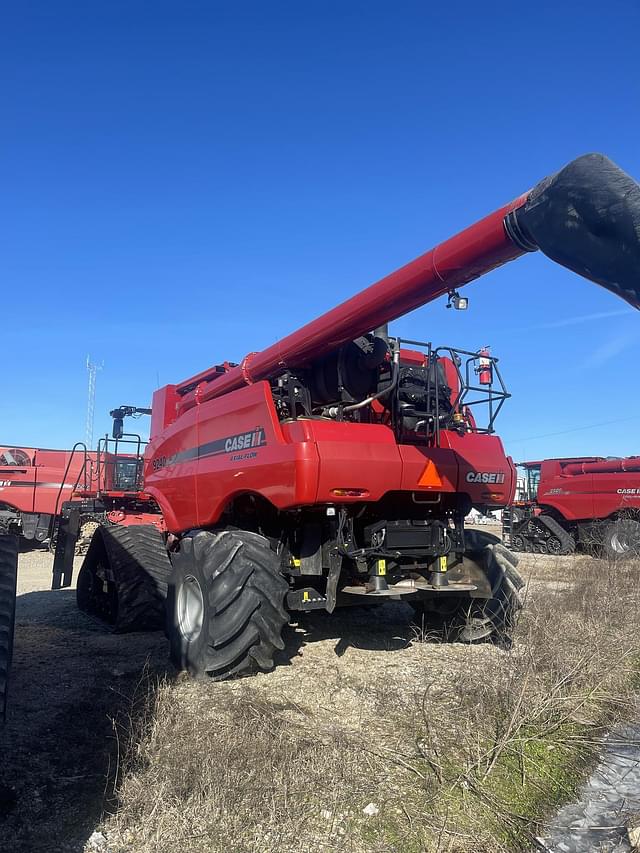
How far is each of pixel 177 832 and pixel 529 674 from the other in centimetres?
235

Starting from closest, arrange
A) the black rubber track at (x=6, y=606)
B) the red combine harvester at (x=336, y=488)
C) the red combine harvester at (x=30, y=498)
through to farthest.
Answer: the black rubber track at (x=6, y=606) → the red combine harvester at (x=336, y=488) → the red combine harvester at (x=30, y=498)

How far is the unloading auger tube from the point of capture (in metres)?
2.83

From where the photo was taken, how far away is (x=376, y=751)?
12.5 feet

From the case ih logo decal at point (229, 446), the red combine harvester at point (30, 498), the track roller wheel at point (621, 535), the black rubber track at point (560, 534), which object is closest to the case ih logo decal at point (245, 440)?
the case ih logo decal at point (229, 446)

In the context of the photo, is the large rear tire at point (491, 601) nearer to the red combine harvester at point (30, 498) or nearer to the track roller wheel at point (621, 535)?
the track roller wheel at point (621, 535)

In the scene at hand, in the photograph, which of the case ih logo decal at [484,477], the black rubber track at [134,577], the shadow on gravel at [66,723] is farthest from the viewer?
the black rubber track at [134,577]

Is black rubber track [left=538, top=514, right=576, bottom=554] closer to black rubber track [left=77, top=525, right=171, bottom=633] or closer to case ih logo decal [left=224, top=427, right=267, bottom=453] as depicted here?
black rubber track [left=77, top=525, right=171, bottom=633]

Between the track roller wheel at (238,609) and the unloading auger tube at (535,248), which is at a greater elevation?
the unloading auger tube at (535,248)

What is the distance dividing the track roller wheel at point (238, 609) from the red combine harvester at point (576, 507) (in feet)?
42.3

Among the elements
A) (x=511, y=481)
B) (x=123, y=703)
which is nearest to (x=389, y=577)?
(x=511, y=481)

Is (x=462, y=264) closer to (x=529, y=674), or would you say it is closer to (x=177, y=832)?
(x=529, y=674)

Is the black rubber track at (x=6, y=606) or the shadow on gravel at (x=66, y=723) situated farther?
the black rubber track at (x=6, y=606)

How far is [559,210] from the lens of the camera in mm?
3168

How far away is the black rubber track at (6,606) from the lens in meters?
3.33
